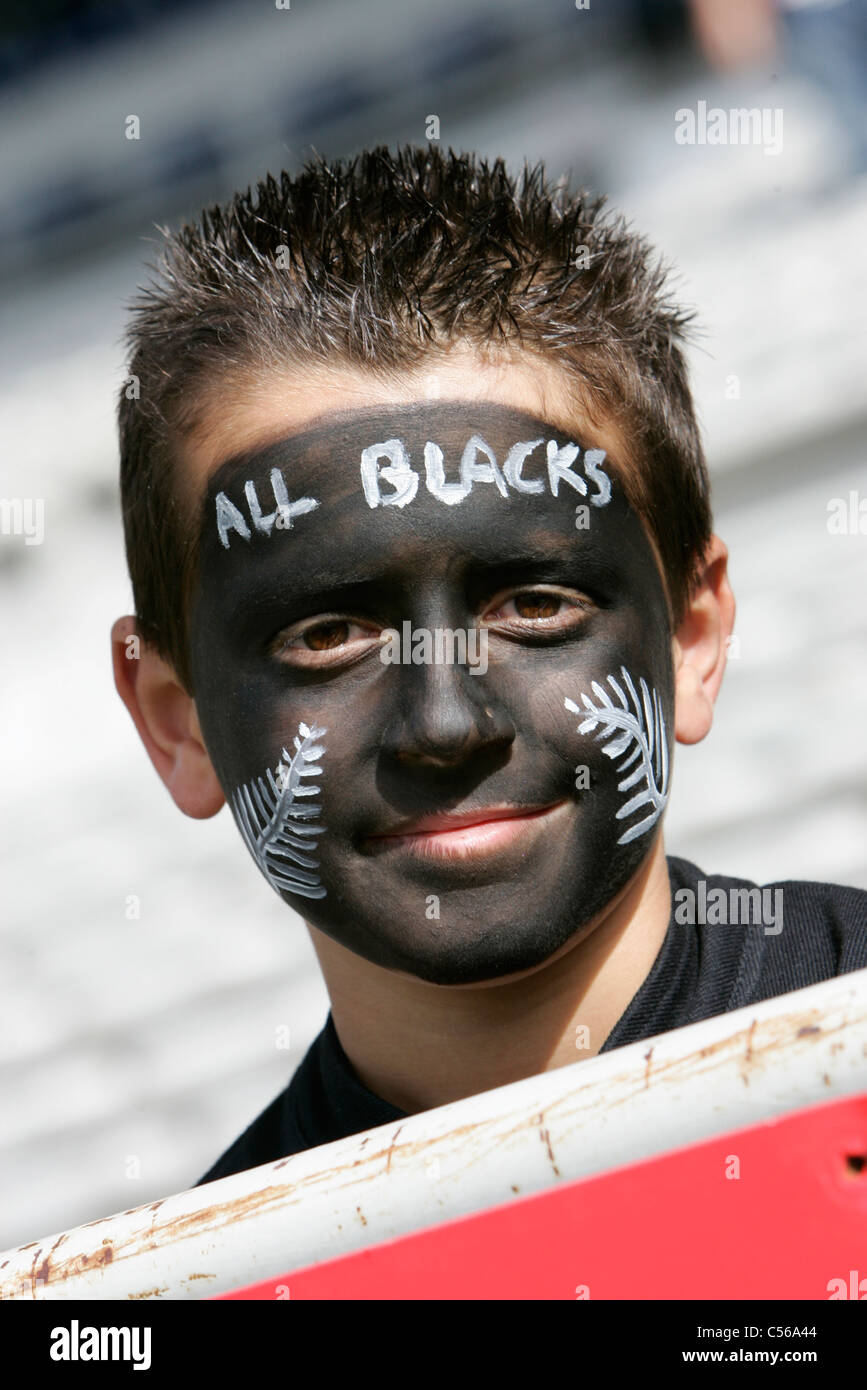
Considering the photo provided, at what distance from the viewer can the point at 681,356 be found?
1.92 meters

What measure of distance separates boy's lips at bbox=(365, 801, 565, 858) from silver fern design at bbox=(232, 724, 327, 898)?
0.38 feet

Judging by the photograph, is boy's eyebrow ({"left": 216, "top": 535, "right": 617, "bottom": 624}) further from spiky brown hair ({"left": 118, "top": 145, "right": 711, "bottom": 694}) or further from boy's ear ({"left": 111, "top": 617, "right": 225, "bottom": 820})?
boy's ear ({"left": 111, "top": 617, "right": 225, "bottom": 820})

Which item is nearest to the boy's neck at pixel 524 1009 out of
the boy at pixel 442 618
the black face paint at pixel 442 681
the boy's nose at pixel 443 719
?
the boy at pixel 442 618

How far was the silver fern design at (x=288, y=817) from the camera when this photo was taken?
1539 mm

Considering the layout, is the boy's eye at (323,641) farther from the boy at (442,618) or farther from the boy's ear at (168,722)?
the boy's ear at (168,722)

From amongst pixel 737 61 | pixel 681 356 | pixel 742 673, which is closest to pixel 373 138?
pixel 737 61

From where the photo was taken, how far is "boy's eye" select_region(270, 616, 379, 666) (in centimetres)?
151

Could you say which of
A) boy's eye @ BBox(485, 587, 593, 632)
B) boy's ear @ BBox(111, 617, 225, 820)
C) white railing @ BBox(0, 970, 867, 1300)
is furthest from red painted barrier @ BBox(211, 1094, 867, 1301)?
boy's ear @ BBox(111, 617, 225, 820)

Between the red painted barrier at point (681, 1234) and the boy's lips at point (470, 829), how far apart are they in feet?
1.14

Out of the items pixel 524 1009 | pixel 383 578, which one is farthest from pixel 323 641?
pixel 524 1009

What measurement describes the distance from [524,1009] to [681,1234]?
1.36 feet

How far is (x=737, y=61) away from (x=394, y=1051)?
3667 mm
